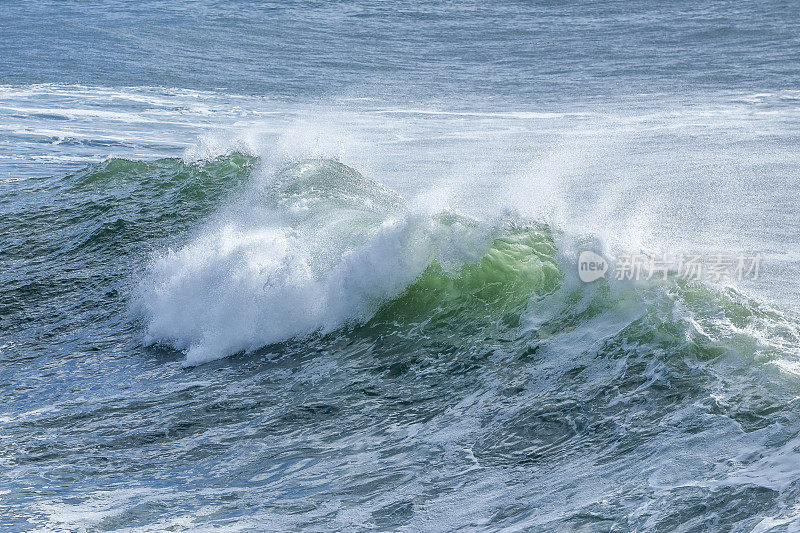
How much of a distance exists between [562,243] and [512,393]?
81.1 inches

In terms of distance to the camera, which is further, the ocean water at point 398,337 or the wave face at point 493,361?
the ocean water at point 398,337

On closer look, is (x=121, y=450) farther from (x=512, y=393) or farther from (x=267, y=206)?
(x=267, y=206)

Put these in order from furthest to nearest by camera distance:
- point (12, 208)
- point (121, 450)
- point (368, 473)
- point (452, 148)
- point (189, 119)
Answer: point (189, 119) → point (452, 148) → point (12, 208) → point (121, 450) → point (368, 473)

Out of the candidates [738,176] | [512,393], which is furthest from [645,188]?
[512,393]

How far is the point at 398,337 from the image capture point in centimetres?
761

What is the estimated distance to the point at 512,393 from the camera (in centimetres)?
627

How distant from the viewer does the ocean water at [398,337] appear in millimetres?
5137

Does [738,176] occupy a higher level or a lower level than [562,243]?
higher

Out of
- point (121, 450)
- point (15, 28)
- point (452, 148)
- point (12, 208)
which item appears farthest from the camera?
point (15, 28)

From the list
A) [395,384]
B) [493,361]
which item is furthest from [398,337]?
[493,361]

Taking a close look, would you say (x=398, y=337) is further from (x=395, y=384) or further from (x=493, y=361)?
(x=493, y=361)

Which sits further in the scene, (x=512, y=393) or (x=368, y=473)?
(x=512, y=393)

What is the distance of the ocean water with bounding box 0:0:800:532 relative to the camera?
202 inches

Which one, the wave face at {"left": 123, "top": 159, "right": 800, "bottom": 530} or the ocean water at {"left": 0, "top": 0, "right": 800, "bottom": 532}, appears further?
the ocean water at {"left": 0, "top": 0, "right": 800, "bottom": 532}
